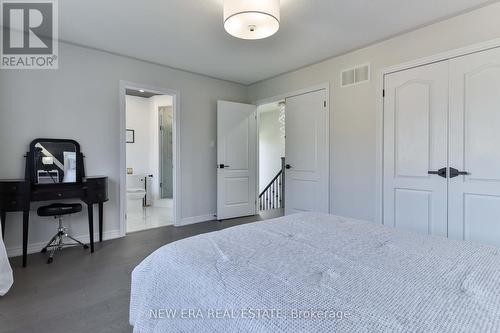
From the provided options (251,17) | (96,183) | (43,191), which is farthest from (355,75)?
(43,191)

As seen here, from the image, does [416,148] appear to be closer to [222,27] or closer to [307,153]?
[307,153]

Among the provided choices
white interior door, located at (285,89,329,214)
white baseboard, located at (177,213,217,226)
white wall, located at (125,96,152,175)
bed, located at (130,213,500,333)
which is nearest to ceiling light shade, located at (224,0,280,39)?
bed, located at (130,213,500,333)

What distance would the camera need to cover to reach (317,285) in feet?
3.10

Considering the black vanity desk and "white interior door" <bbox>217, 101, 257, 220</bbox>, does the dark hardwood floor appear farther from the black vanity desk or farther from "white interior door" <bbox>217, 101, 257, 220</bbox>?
"white interior door" <bbox>217, 101, 257, 220</bbox>

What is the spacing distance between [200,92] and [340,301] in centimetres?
426

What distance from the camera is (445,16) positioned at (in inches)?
104

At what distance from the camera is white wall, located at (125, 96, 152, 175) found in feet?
20.4

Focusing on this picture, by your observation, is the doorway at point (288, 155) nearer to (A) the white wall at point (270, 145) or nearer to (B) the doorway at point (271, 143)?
(B) the doorway at point (271, 143)

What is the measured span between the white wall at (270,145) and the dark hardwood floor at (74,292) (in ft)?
14.8

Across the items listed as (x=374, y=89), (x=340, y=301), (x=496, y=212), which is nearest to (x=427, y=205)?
(x=496, y=212)

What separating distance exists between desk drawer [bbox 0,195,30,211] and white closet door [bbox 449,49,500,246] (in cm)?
438

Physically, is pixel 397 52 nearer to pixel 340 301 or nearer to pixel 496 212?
→ pixel 496 212

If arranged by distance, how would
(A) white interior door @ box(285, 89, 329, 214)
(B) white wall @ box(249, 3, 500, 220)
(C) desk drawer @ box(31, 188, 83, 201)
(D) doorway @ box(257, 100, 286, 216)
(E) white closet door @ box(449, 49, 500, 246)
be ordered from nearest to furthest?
(E) white closet door @ box(449, 49, 500, 246) < (B) white wall @ box(249, 3, 500, 220) < (C) desk drawer @ box(31, 188, 83, 201) < (A) white interior door @ box(285, 89, 329, 214) < (D) doorway @ box(257, 100, 286, 216)

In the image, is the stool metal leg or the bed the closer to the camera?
the bed
